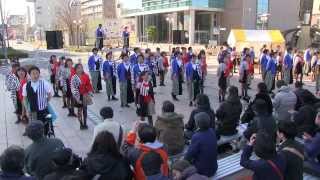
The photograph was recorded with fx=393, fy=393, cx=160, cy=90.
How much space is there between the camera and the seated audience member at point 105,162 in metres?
4.30

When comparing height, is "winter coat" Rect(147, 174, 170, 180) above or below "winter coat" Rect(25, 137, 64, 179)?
below

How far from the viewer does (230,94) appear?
313 inches

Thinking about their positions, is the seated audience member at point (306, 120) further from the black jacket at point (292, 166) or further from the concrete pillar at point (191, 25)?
the concrete pillar at point (191, 25)

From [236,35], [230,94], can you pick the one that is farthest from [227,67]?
[236,35]

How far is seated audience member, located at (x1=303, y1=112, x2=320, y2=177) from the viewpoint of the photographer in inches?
234

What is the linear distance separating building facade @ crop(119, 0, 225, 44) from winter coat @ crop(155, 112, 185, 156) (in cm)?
4521

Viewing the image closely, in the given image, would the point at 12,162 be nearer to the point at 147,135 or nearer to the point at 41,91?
the point at 147,135

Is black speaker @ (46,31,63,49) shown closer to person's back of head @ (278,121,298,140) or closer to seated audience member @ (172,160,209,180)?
person's back of head @ (278,121,298,140)

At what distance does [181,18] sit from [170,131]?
59.0 metres

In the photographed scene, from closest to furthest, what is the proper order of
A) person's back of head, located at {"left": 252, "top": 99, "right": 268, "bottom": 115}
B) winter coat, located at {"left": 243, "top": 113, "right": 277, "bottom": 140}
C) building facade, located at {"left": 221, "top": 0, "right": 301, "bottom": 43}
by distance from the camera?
winter coat, located at {"left": 243, "top": 113, "right": 277, "bottom": 140}
person's back of head, located at {"left": 252, "top": 99, "right": 268, "bottom": 115}
building facade, located at {"left": 221, "top": 0, "right": 301, "bottom": 43}

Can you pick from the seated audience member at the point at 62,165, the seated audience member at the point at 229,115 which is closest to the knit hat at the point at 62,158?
the seated audience member at the point at 62,165

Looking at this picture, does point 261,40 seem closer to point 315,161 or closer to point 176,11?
point 315,161

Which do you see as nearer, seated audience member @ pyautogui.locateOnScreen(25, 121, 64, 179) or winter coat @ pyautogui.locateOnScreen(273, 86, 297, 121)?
seated audience member @ pyautogui.locateOnScreen(25, 121, 64, 179)

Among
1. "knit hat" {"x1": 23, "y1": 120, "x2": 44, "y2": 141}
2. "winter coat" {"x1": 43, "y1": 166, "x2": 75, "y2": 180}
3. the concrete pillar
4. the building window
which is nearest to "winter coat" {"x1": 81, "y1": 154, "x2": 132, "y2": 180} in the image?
"winter coat" {"x1": 43, "y1": 166, "x2": 75, "y2": 180}
